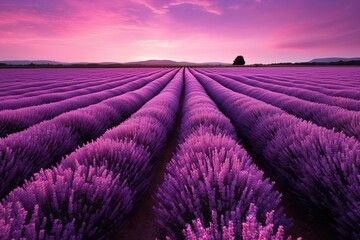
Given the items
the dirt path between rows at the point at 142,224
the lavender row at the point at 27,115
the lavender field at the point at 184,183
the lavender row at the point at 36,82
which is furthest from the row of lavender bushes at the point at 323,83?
the lavender row at the point at 36,82

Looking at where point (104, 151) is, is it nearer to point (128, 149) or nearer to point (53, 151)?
point (128, 149)

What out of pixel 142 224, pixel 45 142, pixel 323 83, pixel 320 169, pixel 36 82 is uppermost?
pixel 320 169

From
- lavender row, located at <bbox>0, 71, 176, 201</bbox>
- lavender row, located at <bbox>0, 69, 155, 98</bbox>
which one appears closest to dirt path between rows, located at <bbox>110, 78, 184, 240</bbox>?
lavender row, located at <bbox>0, 71, 176, 201</bbox>

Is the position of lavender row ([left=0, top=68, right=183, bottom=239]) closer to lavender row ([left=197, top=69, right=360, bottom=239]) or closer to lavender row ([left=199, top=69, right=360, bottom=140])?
lavender row ([left=197, top=69, right=360, bottom=239])

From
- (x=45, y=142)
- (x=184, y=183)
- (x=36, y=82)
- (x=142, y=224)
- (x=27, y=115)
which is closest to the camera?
(x=184, y=183)

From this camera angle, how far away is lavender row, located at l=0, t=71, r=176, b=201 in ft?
8.38

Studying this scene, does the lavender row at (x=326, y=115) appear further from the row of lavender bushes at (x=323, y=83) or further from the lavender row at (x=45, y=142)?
the lavender row at (x=45, y=142)

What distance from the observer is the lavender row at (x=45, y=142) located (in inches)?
101

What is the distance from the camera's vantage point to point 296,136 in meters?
2.80

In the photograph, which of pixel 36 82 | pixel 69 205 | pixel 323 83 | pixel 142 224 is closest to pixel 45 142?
pixel 142 224

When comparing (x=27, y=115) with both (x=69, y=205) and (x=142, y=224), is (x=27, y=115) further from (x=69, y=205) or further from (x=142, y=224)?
(x=69, y=205)

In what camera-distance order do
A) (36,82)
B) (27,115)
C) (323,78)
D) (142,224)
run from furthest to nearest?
(323,78) → (36,82) → (27,115) → (142,224)

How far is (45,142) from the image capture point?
3.17 meters

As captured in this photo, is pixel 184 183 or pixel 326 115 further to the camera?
pixel 326 115
